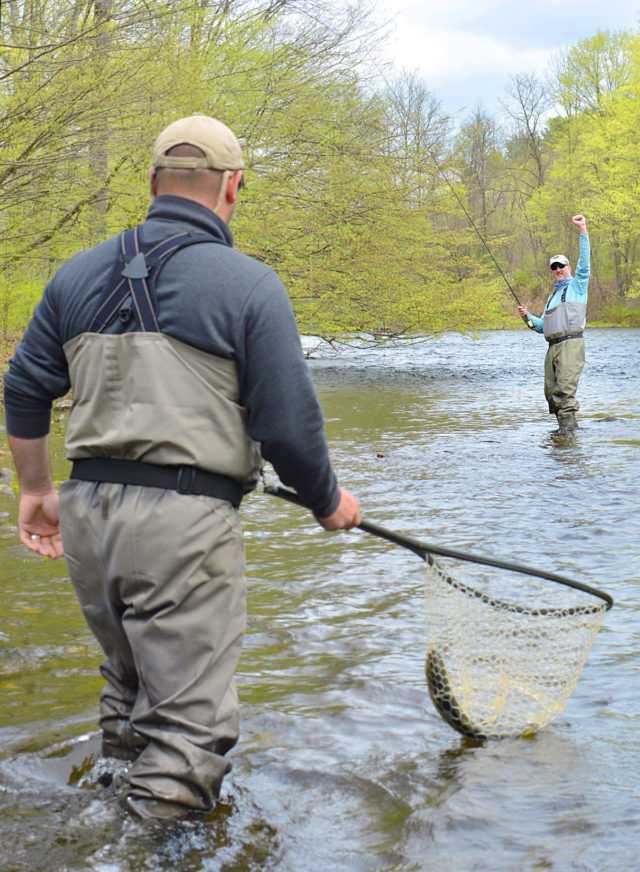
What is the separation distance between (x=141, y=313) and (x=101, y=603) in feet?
2.91

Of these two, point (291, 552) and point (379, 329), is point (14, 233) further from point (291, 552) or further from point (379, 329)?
point (379, 329)

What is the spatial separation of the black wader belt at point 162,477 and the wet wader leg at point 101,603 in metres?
0.05

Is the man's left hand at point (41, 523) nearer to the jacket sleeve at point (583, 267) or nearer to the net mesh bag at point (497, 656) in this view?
the net mesh bag at point (497, 656)

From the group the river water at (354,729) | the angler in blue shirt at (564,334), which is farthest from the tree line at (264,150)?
the river water at (354,729)

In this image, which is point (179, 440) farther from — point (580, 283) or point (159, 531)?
point (580, 283)

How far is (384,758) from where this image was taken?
3568mm

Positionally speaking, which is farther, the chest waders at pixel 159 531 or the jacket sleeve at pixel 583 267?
the jacket sleeve at pixel 583 267

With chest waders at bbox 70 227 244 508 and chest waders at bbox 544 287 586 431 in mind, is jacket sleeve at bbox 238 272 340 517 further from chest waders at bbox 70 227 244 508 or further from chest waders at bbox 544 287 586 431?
chest waders at bbox 544 287 586 431

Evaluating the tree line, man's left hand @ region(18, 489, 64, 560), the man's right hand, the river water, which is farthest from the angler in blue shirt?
man's left hand @ region(18, 489, 64, 560)

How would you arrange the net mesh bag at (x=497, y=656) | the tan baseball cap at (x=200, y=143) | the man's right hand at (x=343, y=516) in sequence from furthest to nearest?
the net mesh bag at (x=497, y=656), the man's right hand at (x=343, y=516), the tan baseball cap at (x=200, y=143)

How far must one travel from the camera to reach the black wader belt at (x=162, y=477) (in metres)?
2.72

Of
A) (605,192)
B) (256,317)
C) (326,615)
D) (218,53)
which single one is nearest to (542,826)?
(256,317)

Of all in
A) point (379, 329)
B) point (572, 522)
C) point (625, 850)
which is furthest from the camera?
point (379, 329)

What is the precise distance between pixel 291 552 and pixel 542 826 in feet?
12.5
